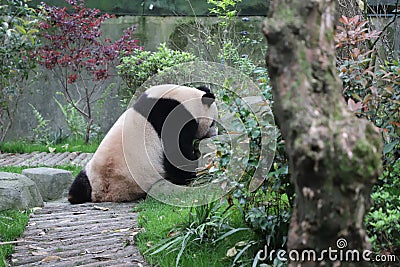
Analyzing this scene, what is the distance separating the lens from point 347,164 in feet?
5.36

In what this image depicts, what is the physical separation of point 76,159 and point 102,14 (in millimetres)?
3350

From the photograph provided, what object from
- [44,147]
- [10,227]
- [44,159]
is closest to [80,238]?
[10,227]

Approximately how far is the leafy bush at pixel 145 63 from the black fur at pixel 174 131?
2761 millimetres

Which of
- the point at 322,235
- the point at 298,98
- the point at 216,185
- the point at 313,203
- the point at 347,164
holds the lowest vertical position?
the point at 216,185

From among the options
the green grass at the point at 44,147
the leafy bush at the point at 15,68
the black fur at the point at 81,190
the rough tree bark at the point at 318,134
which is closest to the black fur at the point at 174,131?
the black fur at the point at 81,190

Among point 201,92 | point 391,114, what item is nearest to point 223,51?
point 201,92

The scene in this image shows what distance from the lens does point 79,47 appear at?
9766mm

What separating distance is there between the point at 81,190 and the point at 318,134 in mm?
4666

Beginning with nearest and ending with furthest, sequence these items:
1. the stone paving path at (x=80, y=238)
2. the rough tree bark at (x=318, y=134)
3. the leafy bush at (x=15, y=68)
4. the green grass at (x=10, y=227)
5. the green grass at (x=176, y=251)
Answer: the rough tree bark at (x=318, y=134) < the green grass at (x=176, y=251) < the stone paving path at (x=80, y=238) < the green grass at (x=10, y=227) < the leafy bush at (x=15, y=68)

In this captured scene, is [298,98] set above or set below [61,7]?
below

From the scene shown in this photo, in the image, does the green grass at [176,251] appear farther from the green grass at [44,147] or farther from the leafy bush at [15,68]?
the green grass at [44,147]

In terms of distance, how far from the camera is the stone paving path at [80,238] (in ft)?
12.5

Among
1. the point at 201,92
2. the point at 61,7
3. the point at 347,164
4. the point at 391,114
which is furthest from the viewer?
the point at 61,7

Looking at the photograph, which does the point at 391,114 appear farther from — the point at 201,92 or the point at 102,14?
the point at 102,14
